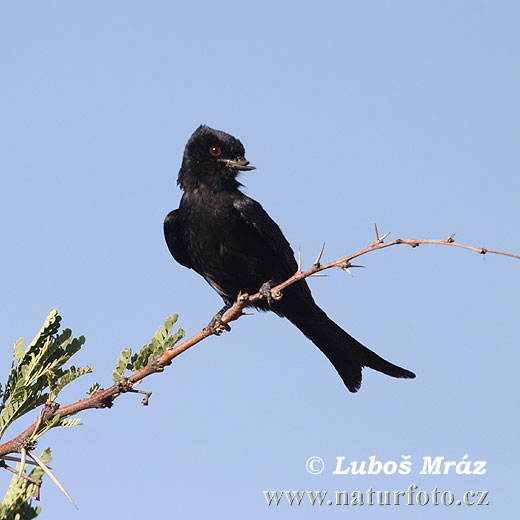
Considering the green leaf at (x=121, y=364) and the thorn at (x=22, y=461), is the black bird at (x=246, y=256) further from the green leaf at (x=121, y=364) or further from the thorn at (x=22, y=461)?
the thorn at (x=22, y=461)

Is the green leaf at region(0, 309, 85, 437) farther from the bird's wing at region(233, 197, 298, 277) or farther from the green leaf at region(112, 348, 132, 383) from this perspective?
the bird's wing at region(233, 197, 298, 277)

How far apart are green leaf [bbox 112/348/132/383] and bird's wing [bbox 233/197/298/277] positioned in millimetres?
3889

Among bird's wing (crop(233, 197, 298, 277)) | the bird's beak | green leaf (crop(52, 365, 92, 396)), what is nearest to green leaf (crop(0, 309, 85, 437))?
green leaf (crop(52, 365, 92, 396))

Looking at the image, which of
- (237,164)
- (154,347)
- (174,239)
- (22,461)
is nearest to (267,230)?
(237,164)

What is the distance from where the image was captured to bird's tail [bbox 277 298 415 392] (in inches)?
252

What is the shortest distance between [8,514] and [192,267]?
5265mm

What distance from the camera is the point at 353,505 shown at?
3.94m

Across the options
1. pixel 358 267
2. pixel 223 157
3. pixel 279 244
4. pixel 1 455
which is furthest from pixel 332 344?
pixel 1 455

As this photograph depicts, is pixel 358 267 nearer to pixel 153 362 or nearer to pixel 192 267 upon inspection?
pixel 153 362

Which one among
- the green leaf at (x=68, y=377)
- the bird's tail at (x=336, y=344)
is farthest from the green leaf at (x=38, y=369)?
the bird's tail at (x=336, y=344)

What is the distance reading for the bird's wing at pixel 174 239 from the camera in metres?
7.50

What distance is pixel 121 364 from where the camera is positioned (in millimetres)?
2977

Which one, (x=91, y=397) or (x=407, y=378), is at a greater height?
(x=407, y=378)

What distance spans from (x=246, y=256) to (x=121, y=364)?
3.84 m
